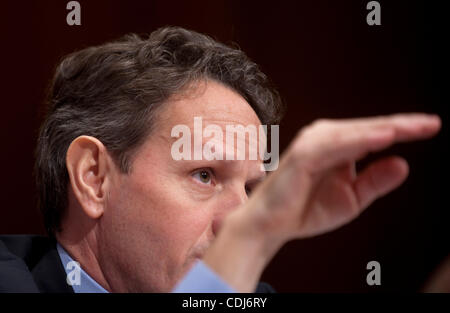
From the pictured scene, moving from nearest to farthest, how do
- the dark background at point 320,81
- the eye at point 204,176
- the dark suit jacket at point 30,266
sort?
the dark suit jacket at point 30,266 < the eye at point 204,176 < the dark background at point 320,81

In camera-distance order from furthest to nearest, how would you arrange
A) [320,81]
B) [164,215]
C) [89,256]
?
[320,81] < [89,256] < [164,215]

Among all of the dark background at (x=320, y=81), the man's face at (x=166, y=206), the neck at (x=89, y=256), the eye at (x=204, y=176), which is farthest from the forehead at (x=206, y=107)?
the dark background at (x=320, y=81)

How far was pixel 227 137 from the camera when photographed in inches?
51.4

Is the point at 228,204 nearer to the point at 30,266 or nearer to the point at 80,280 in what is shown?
the point at 80,280

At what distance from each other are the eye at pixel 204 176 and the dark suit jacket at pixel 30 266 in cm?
36

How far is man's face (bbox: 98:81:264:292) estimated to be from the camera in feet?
3.98

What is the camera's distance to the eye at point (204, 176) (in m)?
1.28

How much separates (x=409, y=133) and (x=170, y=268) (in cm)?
66

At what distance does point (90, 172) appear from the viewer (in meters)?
1.33

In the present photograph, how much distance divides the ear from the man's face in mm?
26

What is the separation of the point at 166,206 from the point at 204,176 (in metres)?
0.11

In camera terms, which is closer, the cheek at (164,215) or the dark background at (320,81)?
the cheek at (164,215)

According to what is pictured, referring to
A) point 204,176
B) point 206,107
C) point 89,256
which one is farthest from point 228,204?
point 89,256

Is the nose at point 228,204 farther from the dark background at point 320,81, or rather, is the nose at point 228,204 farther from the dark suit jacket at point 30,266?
the dark background at point 320,81
